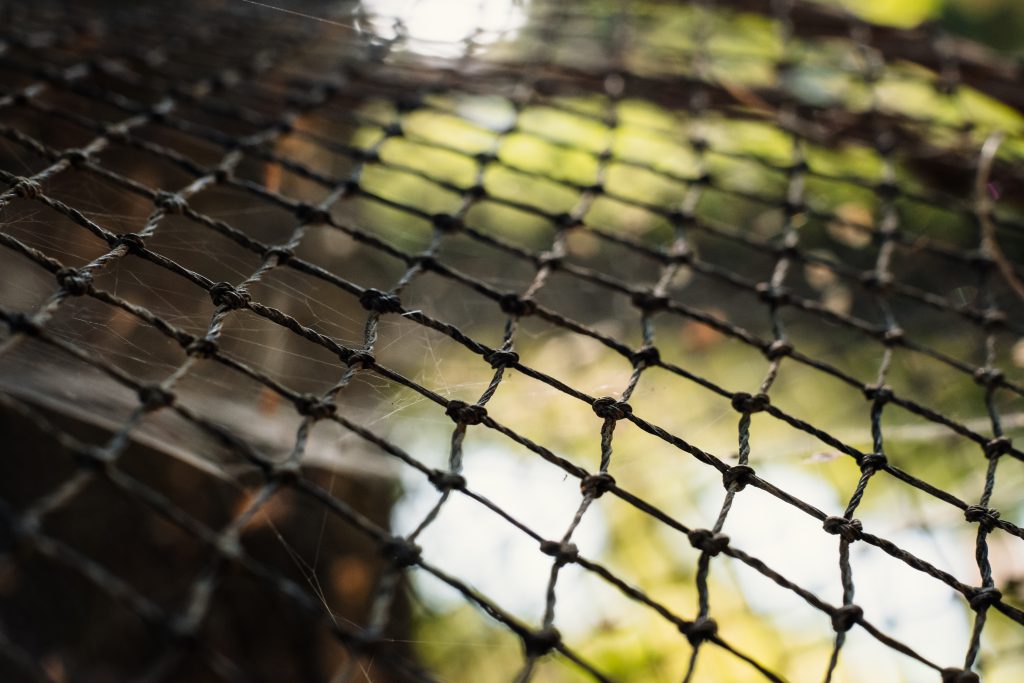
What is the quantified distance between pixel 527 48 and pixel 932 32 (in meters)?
0.84

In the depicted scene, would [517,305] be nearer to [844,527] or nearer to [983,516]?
[844,527]

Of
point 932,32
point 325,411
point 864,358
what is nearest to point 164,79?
point 325,411

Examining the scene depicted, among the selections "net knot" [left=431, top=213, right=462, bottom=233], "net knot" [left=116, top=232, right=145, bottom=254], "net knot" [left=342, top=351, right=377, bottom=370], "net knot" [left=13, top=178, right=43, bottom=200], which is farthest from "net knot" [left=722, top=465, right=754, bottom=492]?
"net knot" [left=13, top=178, right=43, bottom=200]

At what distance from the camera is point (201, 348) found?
0.68m

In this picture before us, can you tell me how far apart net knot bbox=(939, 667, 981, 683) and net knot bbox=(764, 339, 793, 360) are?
0.37 metres

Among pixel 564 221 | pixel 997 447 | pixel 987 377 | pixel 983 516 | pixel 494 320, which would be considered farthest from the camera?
pixel 494 320

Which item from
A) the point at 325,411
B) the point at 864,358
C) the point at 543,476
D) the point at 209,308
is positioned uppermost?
the point at 864,358

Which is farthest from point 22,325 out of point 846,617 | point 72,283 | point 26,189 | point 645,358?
point 846,617

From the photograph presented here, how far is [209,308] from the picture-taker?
3.36ft

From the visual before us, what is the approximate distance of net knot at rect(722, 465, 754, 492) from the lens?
711 mm

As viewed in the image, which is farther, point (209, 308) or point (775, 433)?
point (775, 433)

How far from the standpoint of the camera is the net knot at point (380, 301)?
0.79m

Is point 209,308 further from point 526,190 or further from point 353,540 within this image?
point 526,190

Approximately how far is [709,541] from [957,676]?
0.21 metres
